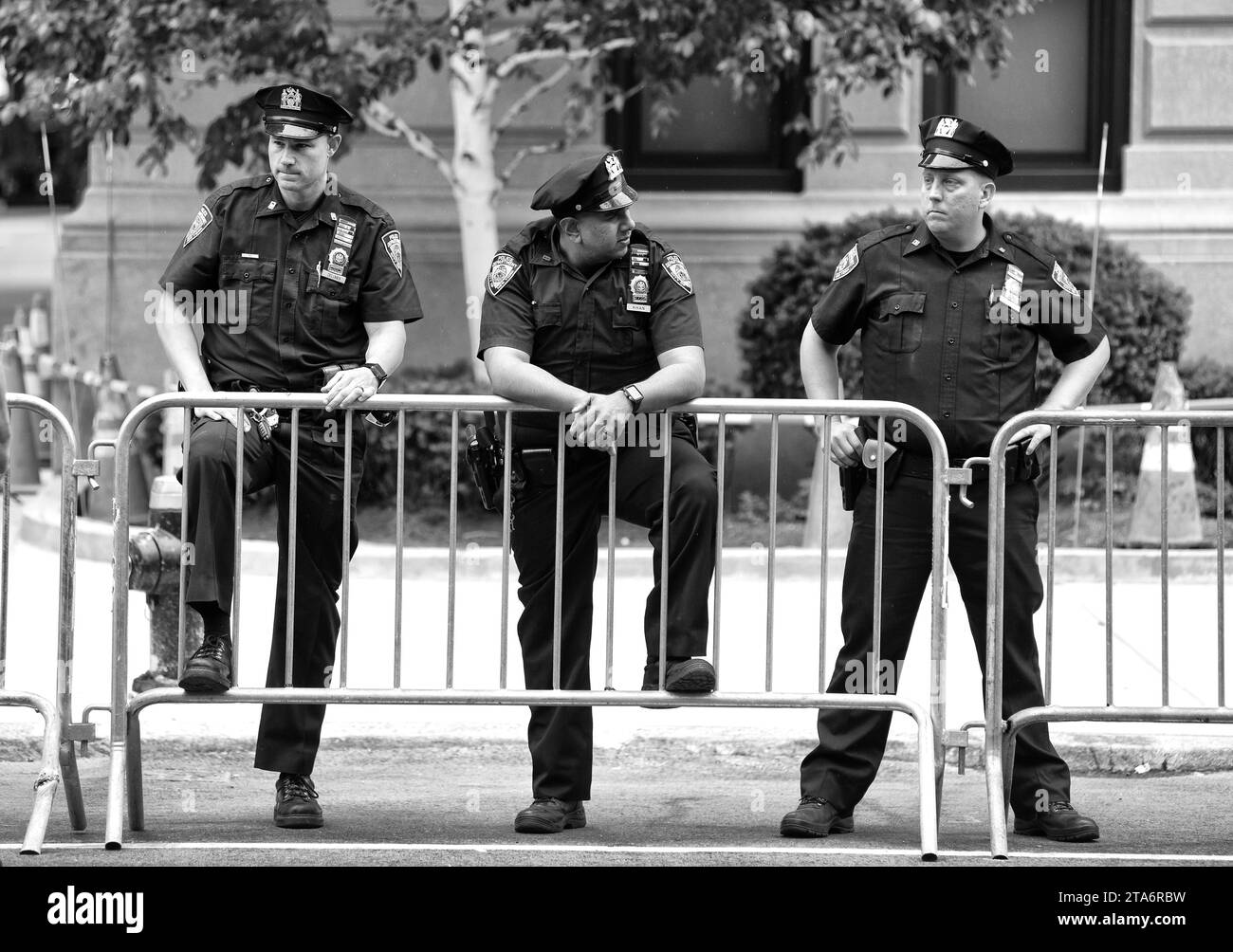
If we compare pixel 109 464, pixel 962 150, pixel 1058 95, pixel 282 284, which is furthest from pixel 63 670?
pixel 1058 95

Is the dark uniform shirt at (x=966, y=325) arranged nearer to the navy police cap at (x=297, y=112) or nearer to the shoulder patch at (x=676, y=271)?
the shoulder patch at (x=676, y=271)

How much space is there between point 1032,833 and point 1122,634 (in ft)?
10.5

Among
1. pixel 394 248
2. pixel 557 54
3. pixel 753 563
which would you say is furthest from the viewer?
pixel 557 54

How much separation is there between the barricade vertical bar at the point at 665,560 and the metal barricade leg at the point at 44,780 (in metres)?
1.81

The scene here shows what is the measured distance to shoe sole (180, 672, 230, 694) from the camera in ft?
19.0

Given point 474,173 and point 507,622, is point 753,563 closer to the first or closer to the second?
point 474,173

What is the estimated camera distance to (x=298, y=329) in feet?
20.4

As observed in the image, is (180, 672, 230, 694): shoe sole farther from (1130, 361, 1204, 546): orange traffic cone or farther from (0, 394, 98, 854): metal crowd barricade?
(1130, 361, 1204, 546): orange traffic cone

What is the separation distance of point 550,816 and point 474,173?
701 cm

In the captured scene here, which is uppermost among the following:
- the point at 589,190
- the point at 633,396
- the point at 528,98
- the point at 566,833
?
the point at 528,98

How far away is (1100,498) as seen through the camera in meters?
12.4

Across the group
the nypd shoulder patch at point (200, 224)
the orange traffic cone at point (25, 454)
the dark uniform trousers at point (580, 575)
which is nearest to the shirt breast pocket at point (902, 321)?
the dark uniform trousers at point (580, 575)
